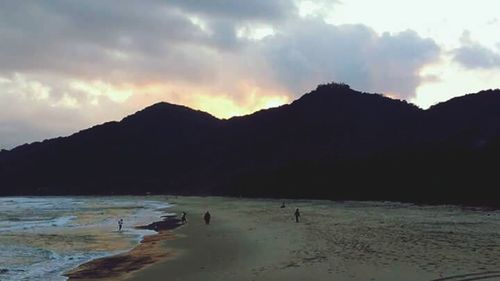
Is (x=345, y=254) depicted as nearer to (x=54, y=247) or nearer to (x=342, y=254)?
(x=342, y=254)

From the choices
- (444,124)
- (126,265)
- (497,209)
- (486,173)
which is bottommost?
(126,265)

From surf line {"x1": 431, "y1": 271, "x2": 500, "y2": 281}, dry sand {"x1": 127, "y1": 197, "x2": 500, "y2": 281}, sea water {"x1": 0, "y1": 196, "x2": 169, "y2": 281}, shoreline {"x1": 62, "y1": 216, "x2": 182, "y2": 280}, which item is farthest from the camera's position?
sea water {"x1": 0, "y1": 196, "x2": 169, "y2": 281}

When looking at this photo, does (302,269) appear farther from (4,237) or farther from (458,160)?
(458,160)

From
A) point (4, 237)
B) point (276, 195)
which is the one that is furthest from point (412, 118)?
point (4, 237)

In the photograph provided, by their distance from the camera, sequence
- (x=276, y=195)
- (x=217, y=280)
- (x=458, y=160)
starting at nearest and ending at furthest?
(x=217, y=280) → (x=458, y=160) → (x=276, y=195)

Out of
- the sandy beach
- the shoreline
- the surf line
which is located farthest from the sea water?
the surf line

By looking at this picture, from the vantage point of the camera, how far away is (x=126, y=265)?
25062 mm

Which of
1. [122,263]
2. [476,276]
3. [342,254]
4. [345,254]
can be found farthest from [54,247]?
[476,276]

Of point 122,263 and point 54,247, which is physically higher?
point 54,247

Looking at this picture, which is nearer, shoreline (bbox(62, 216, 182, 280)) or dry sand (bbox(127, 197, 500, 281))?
dry sand (bbox(127, 197, 500, 281))

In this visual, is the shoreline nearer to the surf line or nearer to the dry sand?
the dry sand

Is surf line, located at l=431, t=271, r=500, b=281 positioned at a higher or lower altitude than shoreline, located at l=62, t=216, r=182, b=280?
higher

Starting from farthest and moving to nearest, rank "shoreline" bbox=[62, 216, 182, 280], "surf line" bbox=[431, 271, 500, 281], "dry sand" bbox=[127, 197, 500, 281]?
"shoreline" bbox=[62, 216, 182, 280]
"dry sand" bbox=[127, 197, 500, 281]
"surf line" bbox=[431, 271, 500, 281]

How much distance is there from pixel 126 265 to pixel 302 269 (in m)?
9.44
